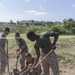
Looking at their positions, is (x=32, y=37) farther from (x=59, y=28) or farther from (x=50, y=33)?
(x=59, y=28)

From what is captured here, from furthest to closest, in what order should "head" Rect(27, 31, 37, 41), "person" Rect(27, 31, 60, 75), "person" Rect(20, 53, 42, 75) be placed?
"person" Rect(20, 53, 42, 75)
"person" Rect(27, 31, 60, 75)
"head" Rect(27, 31, 37, 41)

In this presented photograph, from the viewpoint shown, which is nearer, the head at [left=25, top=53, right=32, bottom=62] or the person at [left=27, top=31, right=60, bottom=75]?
the person at [left=27, top=31, right=60, bottom=75]

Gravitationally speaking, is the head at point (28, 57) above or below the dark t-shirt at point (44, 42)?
below

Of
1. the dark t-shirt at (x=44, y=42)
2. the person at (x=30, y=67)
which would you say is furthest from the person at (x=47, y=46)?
the person at (x=30, y=67)

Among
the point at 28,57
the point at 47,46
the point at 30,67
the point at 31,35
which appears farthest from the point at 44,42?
the point at 30,67

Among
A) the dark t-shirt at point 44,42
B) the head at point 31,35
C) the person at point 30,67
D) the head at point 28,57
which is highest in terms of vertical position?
the head at point 31,35

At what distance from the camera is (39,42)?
5730 millimetres

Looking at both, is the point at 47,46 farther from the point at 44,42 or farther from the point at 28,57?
the point at 28,57

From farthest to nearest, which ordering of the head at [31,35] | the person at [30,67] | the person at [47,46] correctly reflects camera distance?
the person at [30,67] < the person at [47,46] < the head at [31,35]

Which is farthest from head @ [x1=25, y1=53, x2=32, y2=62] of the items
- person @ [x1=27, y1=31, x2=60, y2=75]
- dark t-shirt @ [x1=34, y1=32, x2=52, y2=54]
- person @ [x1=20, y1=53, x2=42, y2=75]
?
dark t-shirt @ [x1=34, y1=32, x2=52, y2=54]

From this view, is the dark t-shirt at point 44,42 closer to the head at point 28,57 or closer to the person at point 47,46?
the person at point 47,46

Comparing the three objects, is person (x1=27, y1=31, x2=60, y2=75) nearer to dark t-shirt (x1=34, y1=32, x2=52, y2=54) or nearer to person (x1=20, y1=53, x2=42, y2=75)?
dark t-shirt (x1=34, y1=32, x2=52, y2=54)

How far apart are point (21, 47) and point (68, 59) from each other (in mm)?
3382

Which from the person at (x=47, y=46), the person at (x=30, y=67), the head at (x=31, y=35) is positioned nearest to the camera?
the head at (x=31, y=35)
